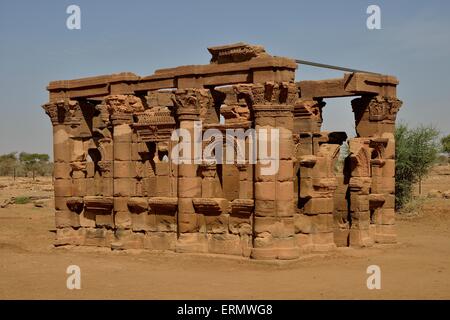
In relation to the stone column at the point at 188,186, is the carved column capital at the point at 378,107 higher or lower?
higher

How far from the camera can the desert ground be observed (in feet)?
39.9

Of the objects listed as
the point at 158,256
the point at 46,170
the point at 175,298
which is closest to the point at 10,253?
the point at 158,256

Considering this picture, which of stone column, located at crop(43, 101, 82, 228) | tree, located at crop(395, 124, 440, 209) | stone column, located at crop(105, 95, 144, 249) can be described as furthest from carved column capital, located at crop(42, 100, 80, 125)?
tree, located at crop(395, 124, 440, 209)

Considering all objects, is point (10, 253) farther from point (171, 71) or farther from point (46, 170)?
point (46, 170)

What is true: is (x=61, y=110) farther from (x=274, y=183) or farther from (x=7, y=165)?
(x=7, y=165)

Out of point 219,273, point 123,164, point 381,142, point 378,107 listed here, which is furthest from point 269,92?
point 123,164

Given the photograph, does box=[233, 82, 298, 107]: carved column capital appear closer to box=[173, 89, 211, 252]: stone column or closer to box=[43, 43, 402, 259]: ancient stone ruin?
box=[43, 43, 402, 259]: ancient stone ruin

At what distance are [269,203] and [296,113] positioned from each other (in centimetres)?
366

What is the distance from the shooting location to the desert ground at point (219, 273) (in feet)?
39.9

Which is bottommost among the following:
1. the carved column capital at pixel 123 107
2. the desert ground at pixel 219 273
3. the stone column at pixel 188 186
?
the desert ground at pixel 219 273

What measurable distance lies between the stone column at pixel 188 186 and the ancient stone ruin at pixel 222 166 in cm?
3

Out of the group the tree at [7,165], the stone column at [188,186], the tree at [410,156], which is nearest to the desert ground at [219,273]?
the stone column at [188,186]

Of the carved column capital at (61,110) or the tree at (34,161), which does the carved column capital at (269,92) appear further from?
the tree at (34,161)

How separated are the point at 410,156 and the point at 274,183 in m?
16.2
